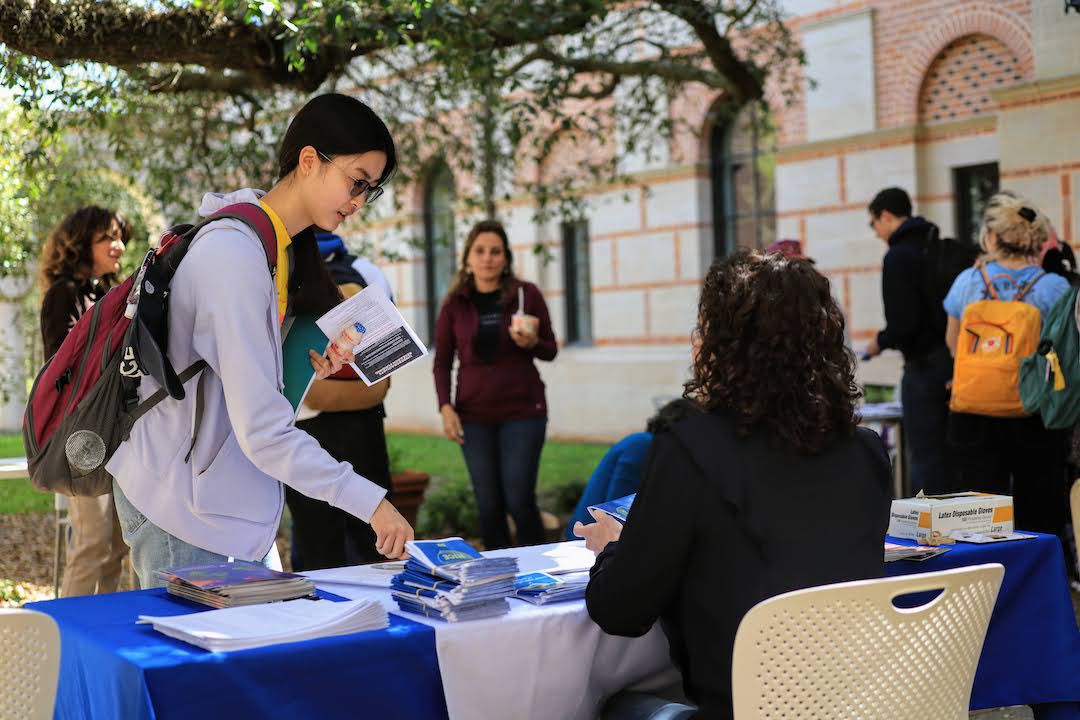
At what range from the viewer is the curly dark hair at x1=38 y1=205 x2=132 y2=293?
5.71 metres

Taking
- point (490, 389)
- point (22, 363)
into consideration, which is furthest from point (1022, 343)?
point (22, 363)

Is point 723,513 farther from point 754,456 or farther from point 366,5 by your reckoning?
point 366,5

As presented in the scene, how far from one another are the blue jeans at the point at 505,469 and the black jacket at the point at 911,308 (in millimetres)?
2230

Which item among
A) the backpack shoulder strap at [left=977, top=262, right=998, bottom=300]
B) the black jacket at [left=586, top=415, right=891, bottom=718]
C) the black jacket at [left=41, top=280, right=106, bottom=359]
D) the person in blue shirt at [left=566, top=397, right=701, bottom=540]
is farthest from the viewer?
the backpack shoulder strap at [left=977, top=262, right=998, bottom=300]

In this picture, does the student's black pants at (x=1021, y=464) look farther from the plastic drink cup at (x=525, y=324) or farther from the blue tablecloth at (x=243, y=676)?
the blue tablecloth at (x=243, y=676)

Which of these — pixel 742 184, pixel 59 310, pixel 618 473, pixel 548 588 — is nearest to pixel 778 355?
pixel 548 588

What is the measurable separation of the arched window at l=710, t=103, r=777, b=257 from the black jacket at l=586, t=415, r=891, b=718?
11.9 m

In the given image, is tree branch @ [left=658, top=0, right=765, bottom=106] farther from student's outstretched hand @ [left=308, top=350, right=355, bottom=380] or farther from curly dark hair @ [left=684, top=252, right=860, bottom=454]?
curly dark hair @ [left=684, top=252, right=860, bottom=454]

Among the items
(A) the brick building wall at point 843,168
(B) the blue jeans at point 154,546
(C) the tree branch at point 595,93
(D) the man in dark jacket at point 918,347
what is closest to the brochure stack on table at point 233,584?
(B) the blue jeans at point 154,546

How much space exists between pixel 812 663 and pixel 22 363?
10.5 m

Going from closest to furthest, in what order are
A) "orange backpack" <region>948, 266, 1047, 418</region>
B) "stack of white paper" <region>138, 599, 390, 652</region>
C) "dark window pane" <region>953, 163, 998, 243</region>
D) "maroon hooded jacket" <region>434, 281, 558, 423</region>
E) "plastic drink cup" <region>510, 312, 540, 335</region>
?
1. "stack of white paper" <region>138, 599, 390, 652</region>
2. "orange backpack" <region>948, 266, 1047, 418</region>
3. "plastic drink cup" <region>510, 312, 540, 335</region>
4. "maroon hooded jacket" <region>434, 281, 558, 423</region>
5. "dark window pane" <region>953, 163, 998, 243</region>

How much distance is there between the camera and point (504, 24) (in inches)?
283

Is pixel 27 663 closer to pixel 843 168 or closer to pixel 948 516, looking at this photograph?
pixel 948 516

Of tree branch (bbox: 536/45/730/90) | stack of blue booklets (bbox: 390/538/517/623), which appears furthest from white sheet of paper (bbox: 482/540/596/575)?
tree branch (bbox: 536/45/730/90)
